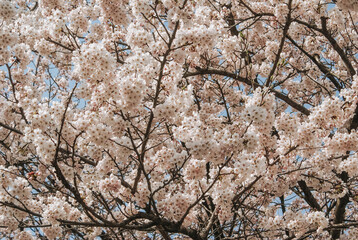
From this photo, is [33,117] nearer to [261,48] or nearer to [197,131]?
[197,131]

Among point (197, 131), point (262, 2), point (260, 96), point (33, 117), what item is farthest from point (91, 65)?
point (262, 2)

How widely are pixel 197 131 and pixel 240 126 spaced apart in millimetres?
752

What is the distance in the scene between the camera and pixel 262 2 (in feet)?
25.8

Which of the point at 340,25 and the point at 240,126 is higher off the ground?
the point at 340,25

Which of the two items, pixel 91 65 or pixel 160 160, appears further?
pixel 160 160

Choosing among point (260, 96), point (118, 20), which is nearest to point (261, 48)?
point (118, 20)

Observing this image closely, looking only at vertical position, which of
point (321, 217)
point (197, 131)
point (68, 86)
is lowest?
point (321, 217)

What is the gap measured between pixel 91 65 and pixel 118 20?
5.31ft

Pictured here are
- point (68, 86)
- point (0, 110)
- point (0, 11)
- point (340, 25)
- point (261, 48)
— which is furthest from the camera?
point (68, 86)

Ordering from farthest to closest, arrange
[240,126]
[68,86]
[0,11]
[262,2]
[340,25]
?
[68,86] → [262,2] → [340,25] → [0,11] → [240,126]

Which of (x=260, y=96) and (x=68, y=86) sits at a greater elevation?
(x=68, y=86)

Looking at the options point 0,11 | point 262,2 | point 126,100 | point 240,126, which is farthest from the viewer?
point 262,2

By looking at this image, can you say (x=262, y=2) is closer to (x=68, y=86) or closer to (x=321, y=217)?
(x=321, y=217)

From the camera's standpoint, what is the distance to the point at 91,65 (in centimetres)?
399
